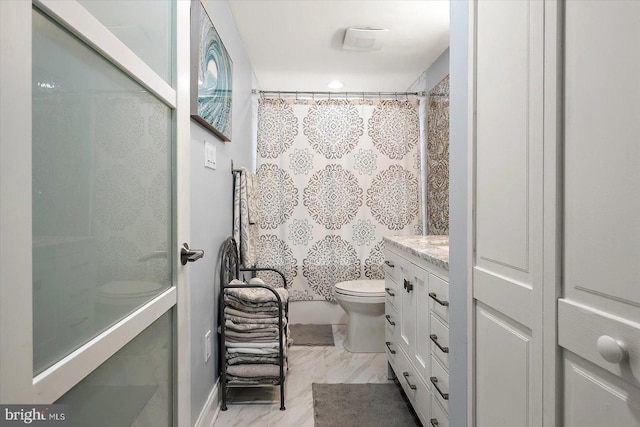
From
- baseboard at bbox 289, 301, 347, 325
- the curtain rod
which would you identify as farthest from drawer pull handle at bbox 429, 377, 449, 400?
the curtain rod

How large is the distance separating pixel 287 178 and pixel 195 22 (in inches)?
73.2

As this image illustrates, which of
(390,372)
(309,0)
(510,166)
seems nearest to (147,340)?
(510,166)

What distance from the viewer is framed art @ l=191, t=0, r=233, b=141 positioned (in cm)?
158

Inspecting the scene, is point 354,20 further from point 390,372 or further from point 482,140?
point 390,372

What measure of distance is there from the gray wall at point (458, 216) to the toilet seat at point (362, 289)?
1.42 metres

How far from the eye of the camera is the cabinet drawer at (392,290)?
2207 mm

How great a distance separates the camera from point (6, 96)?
436 millimetres

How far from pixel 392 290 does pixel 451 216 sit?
106cm

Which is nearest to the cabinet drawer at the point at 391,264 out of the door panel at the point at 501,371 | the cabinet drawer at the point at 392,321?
the cabinet drawer at the point at 392,321

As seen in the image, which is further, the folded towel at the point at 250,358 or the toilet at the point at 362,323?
the toilet at the point at 362,323

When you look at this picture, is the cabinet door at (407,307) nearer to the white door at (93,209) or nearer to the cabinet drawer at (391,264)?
the cabinet drawer at (391,264)

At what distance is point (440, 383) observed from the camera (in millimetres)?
1456

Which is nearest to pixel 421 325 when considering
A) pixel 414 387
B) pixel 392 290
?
pixel 414 387

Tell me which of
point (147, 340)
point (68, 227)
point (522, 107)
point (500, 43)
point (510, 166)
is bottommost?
point (147, 340)
